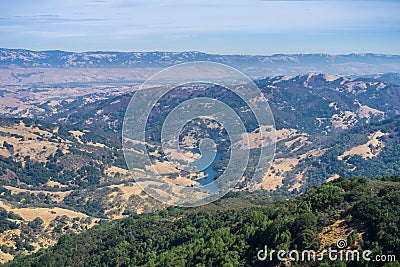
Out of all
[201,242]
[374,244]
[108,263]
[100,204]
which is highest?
[374,244]

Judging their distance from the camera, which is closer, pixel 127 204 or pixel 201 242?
pixel 201 242

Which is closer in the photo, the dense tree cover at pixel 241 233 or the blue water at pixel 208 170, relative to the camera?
the dense tree cover at pixel 241 233

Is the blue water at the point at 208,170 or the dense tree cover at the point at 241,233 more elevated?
the dense tree cover at the point at 241,233

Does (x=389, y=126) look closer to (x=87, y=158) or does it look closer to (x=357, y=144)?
(x=357, y=144)

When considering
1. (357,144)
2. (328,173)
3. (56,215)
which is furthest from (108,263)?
(357,144)

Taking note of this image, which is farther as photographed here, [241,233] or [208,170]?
[208,170]

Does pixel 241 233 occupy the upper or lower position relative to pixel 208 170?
upper

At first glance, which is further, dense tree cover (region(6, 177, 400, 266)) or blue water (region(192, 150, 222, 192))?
blue water (region(192, 150, 222, 192))

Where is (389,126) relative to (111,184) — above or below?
above
